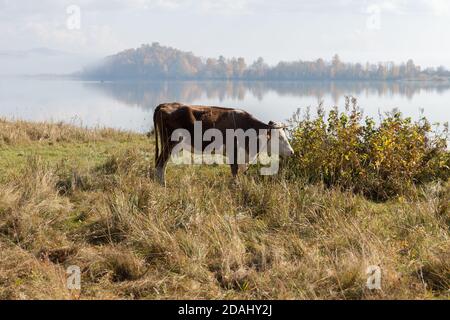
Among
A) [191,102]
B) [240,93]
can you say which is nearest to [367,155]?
[191,102]

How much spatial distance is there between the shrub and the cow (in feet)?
1.71

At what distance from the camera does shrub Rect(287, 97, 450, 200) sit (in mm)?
8648

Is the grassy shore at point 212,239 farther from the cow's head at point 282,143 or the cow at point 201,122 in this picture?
the cow's head at point 282,143

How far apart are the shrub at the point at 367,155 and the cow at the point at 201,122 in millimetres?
522

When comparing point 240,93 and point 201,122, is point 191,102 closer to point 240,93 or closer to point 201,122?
point 240,93

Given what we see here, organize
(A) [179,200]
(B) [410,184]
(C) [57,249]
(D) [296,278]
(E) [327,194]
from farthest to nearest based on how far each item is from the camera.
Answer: (B) [410,184]
(E) [327,194]
(A) [179,200]
(C) [57,249]
(D) [296,278]

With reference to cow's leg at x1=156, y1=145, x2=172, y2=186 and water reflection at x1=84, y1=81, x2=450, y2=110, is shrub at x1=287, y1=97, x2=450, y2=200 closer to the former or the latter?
cow's leg at x1=156, y1=145, x2=172, y2=186

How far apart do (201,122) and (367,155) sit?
313 cm

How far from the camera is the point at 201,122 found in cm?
936
